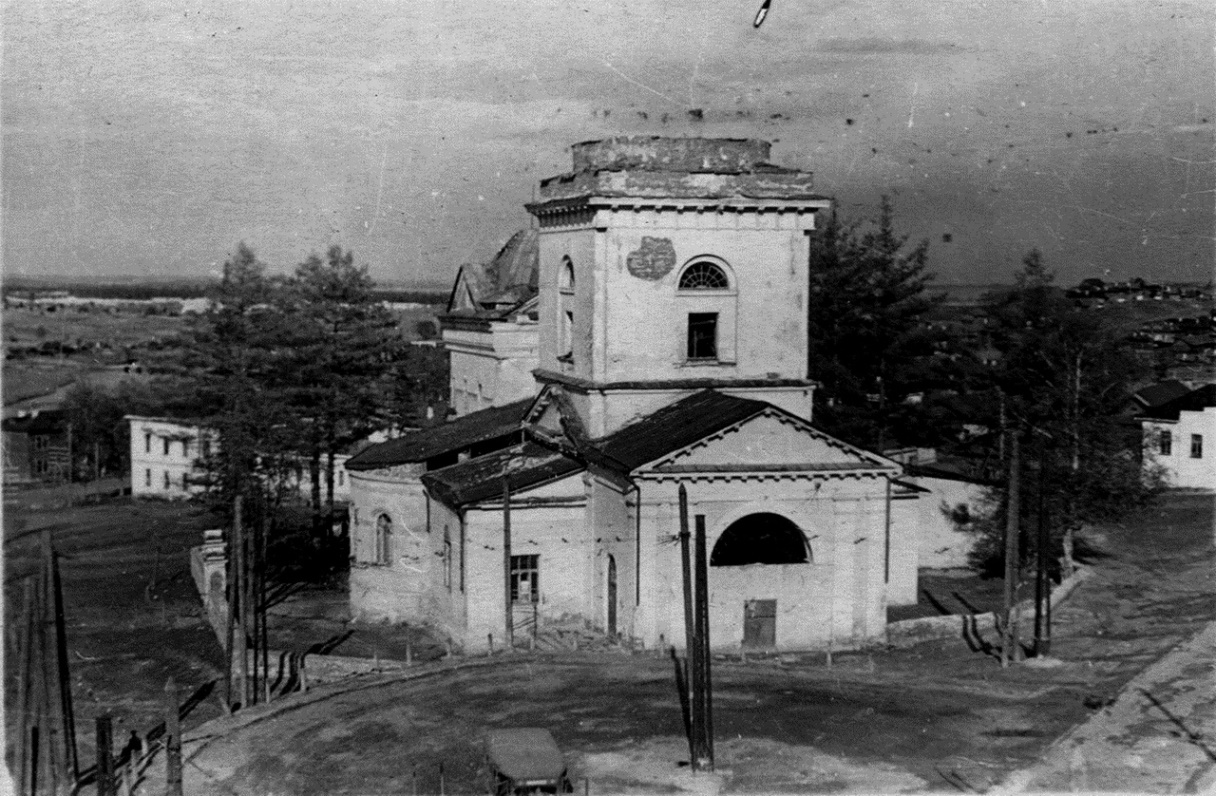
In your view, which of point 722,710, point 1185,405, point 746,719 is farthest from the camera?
point 1185,405

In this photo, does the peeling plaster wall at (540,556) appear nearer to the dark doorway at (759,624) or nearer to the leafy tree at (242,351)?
the dark doorway at (759,624)

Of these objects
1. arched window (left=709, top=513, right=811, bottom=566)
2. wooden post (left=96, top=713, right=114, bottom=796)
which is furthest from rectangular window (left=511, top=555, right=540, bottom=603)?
wooden post (left=96, top=713, right=114, bottom=796)

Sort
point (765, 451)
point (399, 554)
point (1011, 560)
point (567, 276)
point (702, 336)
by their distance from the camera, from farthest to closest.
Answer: point (399, 554) < point (567, 276) < point (702, 336) < point (765, 451) < point (1011, 560)

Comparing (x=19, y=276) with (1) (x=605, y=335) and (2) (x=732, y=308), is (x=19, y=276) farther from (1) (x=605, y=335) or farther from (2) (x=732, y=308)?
(2) (x=732, y=308)

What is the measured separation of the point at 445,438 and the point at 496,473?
3955mm

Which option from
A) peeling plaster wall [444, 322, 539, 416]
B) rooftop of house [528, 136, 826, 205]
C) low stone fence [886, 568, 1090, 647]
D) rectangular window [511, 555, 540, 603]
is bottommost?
low stone fence [886, 568, 1090, 647]

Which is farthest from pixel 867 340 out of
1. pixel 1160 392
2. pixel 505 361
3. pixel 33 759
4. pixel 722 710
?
pixel 33 759

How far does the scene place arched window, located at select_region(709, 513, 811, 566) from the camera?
3209 cm

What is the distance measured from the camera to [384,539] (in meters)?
36.5

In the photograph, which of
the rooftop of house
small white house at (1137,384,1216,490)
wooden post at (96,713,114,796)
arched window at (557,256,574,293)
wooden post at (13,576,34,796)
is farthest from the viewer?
small white house at (1137,384,1216,490)

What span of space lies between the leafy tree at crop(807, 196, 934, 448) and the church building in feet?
69.7

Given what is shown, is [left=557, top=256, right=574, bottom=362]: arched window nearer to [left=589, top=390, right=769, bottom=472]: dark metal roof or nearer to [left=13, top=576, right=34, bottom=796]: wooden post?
[left=589, top=390, right=769, bottom=472]: dark metal roof

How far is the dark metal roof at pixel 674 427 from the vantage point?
2973 centimetres

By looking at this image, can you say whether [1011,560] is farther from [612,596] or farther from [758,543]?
[612,596]
